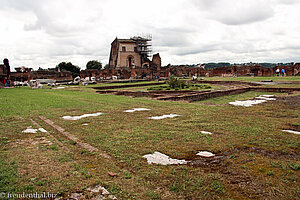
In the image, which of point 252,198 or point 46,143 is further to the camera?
point 46,143

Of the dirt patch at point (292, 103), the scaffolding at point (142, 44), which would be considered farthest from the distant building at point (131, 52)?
the dirt patch at point (292, 103)

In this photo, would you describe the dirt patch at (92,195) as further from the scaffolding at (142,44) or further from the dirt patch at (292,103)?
the scaffolding at (142,44)

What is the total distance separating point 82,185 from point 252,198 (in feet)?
5.93

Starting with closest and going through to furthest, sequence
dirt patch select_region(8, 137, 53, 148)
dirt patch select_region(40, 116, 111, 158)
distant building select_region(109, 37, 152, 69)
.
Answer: dirt patch select_region(40, 116, 111, 158) → dirt patch select_region(8, 137, 53, 148) → distant building select_region(109, 37, 152, 69)

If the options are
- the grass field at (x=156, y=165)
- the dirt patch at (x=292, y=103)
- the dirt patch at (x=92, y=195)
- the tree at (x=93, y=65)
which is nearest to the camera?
the dirt patch at (x=92, y=195)

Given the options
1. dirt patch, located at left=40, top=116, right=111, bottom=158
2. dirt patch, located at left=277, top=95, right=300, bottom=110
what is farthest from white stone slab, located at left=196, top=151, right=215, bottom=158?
dirt patch, located at left=277, top=95, right=300, bottom=110

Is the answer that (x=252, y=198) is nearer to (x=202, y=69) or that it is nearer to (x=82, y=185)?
(x=82, y=185)

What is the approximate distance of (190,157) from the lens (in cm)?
324

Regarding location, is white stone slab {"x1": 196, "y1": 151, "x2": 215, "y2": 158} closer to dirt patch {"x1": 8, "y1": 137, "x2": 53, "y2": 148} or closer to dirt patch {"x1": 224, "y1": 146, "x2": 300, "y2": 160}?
dirt patch {"x1": 224, "y1": 146, "x2": 300, "y2": 160}

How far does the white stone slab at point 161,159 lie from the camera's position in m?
3.05

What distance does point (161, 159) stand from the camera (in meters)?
3.16

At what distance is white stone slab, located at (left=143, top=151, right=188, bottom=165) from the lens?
120 inches

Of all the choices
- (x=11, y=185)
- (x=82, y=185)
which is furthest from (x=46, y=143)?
(x=82, y=185)

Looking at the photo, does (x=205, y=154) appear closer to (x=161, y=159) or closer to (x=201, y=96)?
(x=161, y=159)
